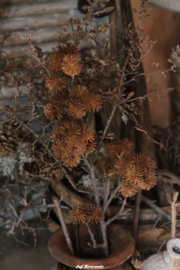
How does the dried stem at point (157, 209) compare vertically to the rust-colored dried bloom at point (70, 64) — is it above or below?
below

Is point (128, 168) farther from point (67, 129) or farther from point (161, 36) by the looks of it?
point (161, 36)

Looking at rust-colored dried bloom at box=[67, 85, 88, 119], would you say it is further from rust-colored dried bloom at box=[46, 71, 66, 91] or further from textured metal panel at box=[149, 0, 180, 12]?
textured metal panel at box=[149, 0, 180, 12]

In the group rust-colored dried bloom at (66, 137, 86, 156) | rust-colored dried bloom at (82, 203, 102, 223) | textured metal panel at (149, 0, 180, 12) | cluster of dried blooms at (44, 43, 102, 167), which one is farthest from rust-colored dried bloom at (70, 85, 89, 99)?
textured metal panel at (149, 0, 180, 12)

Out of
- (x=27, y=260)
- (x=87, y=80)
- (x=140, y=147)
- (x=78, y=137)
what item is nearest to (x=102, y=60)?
(x=87, y=80)

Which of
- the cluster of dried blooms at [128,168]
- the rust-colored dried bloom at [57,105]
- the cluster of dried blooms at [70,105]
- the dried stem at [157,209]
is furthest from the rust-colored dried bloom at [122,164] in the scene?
the dried stem at [157,209]

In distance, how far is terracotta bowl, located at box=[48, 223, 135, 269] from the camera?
2.79ft

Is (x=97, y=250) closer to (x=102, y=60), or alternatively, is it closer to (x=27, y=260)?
(x=27, y=260)

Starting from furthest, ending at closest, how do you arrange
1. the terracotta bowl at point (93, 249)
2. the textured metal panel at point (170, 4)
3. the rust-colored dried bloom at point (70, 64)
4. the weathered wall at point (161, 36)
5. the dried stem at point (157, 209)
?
the weathered wall at point (161, 36) < the dried stem at point (157, 209) < the textured metal panel at point (170, 4) < the terracotta bowl at point (93, 249) < the rust-colored dried bloom at point (70, 64)

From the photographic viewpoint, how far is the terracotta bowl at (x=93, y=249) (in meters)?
0.85

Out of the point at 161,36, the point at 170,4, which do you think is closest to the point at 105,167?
the point at 170,4

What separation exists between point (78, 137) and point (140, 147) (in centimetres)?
62

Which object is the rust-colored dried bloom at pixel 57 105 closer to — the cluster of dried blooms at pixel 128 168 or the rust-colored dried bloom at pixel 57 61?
the rust-colored dried bloom at pixel 57 61

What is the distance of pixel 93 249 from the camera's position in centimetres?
102

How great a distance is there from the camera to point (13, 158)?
135cm
